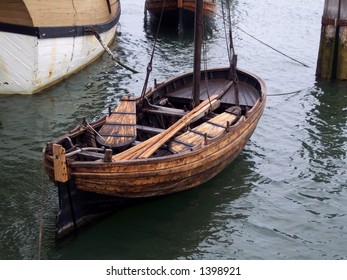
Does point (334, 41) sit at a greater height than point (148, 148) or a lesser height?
greater

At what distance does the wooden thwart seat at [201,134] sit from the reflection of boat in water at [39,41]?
859cm

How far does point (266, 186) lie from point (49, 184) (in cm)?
580

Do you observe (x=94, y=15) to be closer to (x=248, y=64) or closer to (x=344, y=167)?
(x=248, y=64)

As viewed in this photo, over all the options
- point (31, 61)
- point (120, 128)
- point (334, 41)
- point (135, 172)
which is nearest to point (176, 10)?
point (334, 41)

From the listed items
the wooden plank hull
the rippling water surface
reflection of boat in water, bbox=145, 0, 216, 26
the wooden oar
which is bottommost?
the rippling water surface

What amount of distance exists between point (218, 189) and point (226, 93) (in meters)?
4.04

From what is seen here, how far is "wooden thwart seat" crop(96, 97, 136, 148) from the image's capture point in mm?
12062

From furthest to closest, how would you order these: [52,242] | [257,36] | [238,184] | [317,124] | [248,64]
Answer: [257,36]
[248,64]
[317,124]
[238,184]
[52,242]

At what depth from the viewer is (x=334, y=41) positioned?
72.5ft

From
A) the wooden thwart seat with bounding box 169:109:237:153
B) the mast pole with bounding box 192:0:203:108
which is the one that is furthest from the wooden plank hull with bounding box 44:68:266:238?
the mast pole with bounding box 192:0:203:108

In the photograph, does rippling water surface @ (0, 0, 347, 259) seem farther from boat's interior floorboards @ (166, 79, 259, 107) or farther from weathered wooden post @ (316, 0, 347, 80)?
boat's interior floorboards @ (166, 79, 259, 107)

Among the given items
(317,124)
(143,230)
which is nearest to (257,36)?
(317,124)

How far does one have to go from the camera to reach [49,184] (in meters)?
13.5

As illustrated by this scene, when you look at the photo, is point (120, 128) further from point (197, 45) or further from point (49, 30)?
point (49, 30)
